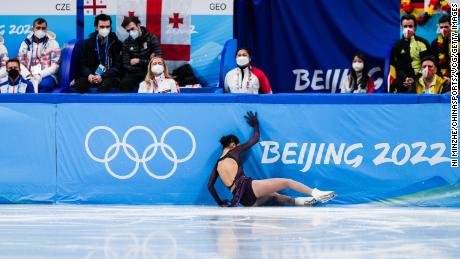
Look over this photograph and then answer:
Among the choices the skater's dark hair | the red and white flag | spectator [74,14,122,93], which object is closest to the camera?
the skater's dark hair

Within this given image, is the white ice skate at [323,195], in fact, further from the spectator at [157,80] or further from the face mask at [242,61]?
the spectator at [157,80]

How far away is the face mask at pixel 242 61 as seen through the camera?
14688 millimetres

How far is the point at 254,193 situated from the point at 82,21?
5.28m

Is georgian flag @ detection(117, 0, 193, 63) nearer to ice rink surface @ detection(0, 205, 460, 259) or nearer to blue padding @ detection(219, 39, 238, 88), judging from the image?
blue padding @ detection(219, 39, 238, 88)

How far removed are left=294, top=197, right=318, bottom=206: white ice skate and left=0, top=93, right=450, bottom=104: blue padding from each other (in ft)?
4.38

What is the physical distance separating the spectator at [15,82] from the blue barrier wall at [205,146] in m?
1.39

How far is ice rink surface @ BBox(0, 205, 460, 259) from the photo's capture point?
8.12m

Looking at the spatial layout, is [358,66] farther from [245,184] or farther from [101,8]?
[101,8]

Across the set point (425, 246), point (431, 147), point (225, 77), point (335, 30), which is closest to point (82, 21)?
point (225, 77)

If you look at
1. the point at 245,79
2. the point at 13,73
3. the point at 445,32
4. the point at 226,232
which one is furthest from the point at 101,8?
the point at 226,232

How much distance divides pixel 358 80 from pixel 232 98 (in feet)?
7.58

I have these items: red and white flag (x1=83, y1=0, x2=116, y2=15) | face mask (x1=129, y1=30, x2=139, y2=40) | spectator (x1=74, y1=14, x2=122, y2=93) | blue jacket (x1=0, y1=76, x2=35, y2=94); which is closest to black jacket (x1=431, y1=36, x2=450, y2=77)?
face mask (x1=129, y1=30, x2=139, y2=40)

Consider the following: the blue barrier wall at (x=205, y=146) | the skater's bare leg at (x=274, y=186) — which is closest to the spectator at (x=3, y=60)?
the blue barrier wall at (x=205, y=146)

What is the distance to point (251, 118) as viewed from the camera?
1353cm
